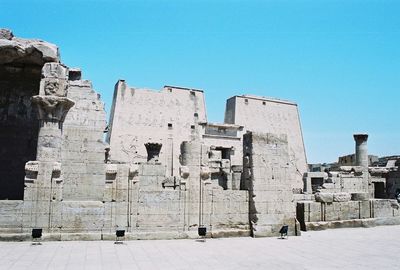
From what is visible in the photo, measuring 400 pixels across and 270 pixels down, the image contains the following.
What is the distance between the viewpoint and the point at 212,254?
7.72 m

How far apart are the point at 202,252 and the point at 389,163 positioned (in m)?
24.0

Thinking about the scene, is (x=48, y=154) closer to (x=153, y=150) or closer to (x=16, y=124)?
(x=16, y=124)

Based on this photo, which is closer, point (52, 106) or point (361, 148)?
point (52, 106)

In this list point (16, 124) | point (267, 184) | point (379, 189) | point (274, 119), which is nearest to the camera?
point (267, 184)

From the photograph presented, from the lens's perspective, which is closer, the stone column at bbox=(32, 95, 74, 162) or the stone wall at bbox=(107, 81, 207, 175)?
the stone column at bbox=(32, 95, 74, 162)

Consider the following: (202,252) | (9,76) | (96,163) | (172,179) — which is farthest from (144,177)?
(202,252)

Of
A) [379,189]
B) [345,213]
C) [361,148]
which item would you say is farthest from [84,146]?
[379,189]

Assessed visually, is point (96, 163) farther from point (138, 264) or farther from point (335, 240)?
point (335, 240)

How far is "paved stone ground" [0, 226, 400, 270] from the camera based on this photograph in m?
6.59

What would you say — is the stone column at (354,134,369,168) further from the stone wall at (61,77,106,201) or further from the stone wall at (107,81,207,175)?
the stone wall at (61,77,106,201)

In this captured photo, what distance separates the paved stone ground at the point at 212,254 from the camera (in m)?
6.59

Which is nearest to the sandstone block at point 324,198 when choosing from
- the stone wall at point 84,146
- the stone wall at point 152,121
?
the stone wall at point 84,146

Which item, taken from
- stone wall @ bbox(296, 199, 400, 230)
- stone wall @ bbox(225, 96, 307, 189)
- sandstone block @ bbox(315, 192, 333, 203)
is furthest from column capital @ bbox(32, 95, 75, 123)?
stone wall @ bbox(225, 96, 307, 189)

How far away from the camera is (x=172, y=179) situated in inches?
631
